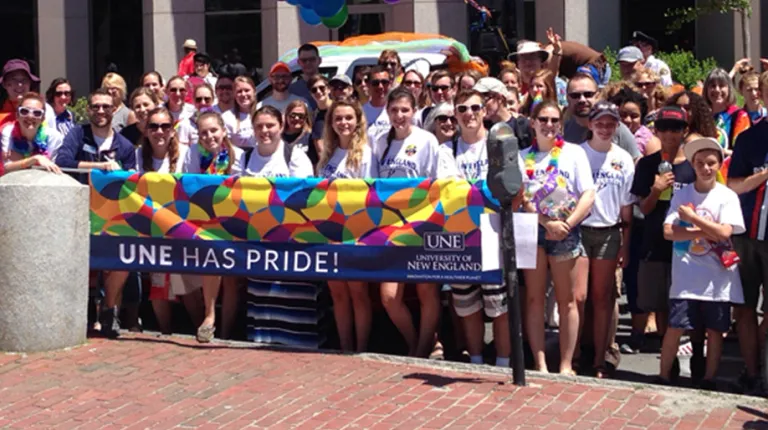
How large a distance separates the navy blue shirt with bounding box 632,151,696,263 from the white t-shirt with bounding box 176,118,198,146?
4120 mm

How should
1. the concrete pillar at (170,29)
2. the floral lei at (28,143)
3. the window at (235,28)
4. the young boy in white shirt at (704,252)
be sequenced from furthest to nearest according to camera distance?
the window at (235,28) < the concrete pillar at (170,29) < the floral lei at (28,143) < the young boy in white shirt at (704,252)

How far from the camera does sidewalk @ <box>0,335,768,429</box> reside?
7.65 m

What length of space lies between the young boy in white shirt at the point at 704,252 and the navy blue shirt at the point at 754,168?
0.71ft

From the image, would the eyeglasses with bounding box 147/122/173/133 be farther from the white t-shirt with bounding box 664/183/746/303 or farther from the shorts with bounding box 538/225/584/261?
the white t-shirt with bounding box 664/183/746/303

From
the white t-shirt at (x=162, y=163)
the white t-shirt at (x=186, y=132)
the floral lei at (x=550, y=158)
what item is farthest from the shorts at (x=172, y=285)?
the floral lei at (x=550, y=158)

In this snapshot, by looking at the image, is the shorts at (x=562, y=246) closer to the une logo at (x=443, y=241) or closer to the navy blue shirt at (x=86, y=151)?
the une logo at (x=443, y=241)

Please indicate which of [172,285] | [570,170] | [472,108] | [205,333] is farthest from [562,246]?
[172,285]

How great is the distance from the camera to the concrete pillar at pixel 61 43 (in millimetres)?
28547

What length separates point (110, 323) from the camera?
10.2m

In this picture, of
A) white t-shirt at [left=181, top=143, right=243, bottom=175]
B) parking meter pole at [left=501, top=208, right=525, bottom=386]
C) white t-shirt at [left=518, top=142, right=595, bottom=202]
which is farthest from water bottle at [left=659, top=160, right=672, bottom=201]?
white t-shirt at [left=181, top=143, right=243, bottom=175]

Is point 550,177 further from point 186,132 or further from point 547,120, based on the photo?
point 186,132

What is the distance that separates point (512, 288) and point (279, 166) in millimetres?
2476

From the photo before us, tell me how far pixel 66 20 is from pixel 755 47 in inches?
575

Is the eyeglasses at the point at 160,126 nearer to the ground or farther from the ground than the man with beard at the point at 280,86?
nearer to the ground
